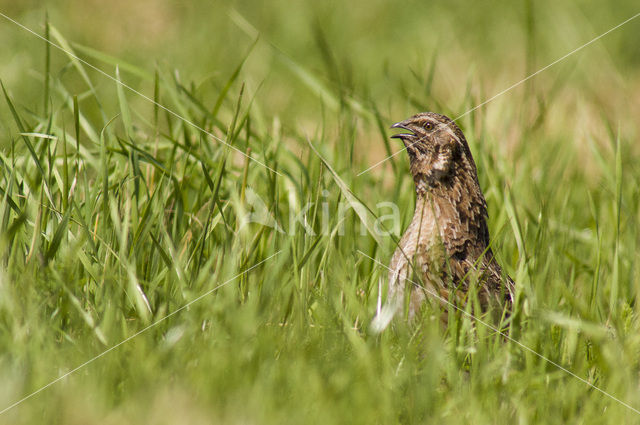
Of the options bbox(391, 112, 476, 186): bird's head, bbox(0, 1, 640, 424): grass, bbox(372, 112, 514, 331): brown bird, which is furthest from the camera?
bbox(391, 112, 476, 186): bird's head

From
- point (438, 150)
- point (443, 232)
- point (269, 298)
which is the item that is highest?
point (438, 150)

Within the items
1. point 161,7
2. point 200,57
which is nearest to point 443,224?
point 200,57

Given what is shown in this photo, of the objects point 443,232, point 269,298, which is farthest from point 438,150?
point 269,298

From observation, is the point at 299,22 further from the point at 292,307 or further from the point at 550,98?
the point at 292,307

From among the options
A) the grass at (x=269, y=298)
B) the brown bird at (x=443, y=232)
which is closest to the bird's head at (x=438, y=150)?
the brown bird at (x=443, y=232)

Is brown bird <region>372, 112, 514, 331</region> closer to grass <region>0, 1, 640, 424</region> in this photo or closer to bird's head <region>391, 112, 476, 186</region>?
bird's head <region>391, 112, 476, 186</region>

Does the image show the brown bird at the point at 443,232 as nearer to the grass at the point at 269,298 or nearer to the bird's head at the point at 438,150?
the bird's head at the point at 438,150

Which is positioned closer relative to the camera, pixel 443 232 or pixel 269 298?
pixel 269 298

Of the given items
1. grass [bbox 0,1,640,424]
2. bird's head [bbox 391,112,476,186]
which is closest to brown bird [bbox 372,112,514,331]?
bird's head [bbox 391,112,476,186]

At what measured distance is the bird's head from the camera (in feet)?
9.63

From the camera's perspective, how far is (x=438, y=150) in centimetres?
295

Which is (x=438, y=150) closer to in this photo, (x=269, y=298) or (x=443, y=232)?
(x=443, y=232)

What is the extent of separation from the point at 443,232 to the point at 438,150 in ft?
0.95

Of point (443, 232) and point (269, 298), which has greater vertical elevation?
point (443, 232)
